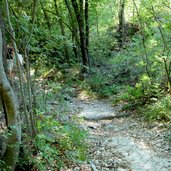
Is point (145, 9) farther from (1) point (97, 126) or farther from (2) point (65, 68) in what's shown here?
(2) point (65, 68)

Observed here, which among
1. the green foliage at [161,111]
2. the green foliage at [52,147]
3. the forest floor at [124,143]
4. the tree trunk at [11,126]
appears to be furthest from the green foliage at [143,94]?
the tree trunk at [11,126]

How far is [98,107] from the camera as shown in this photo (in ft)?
34.7

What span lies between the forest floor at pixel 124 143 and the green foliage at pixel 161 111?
238 millimetres

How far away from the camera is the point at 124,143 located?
665 cm

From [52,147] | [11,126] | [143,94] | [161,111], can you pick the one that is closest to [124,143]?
[161,111]

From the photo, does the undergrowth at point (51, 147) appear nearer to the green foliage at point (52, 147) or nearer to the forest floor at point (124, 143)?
the green foliage at point (52, 147)

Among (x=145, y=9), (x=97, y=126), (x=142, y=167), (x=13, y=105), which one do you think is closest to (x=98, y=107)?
(x=97, y=126)

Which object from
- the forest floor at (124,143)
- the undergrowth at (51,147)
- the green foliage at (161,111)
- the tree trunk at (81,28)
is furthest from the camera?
the tree trunk at (81,28)

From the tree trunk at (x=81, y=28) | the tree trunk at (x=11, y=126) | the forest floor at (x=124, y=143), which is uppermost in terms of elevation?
the tree trunk at (x=81, y=28)

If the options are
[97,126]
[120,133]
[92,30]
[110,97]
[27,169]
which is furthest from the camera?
[92,30]

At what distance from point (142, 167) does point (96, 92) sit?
283 inches

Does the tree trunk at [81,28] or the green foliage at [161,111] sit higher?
the tree trunk at [81,28]

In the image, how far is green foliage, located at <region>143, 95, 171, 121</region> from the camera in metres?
7.75

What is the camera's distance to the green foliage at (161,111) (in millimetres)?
7750
